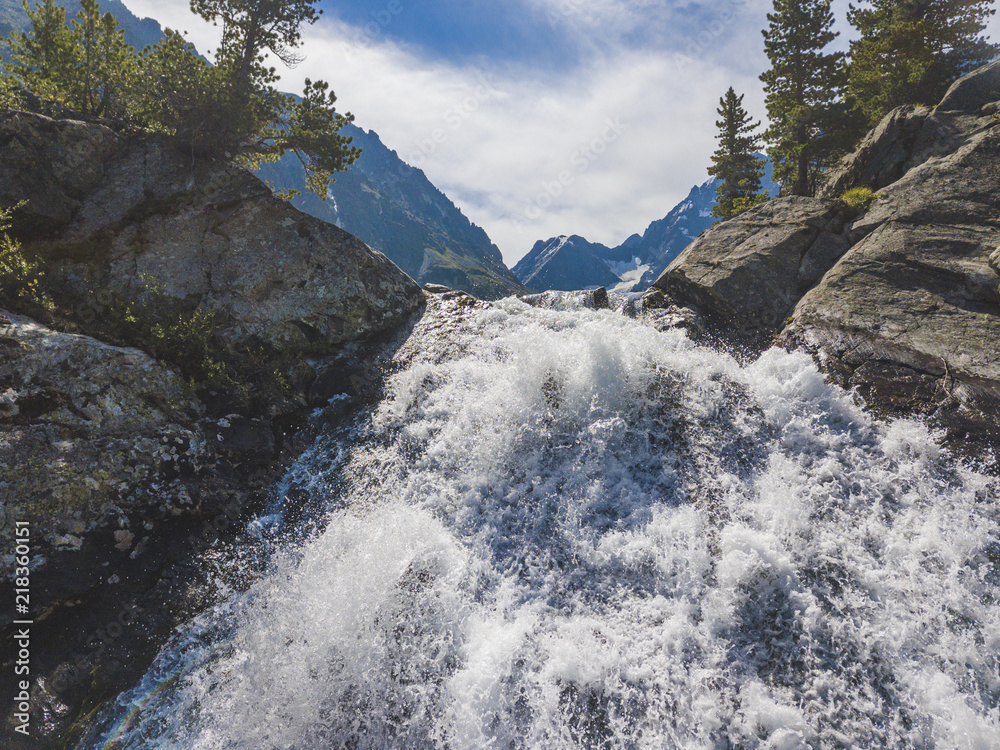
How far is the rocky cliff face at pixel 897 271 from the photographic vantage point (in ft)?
33.4

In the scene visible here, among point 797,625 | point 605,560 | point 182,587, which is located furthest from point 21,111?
point 797,625

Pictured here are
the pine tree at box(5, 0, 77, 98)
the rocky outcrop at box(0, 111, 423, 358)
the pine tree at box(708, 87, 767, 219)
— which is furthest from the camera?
the pine tree at box(708, 87, 767, 219)

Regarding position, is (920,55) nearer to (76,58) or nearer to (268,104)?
(268,104)

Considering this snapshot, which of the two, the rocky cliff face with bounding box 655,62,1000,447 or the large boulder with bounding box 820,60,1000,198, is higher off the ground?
the large boulder with bounding box 820,60,1000,198

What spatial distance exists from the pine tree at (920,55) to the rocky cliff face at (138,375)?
26793 mm

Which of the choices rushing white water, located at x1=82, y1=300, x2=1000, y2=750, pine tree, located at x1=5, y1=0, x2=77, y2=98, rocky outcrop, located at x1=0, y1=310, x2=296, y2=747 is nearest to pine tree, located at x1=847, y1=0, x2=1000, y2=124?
rushing white water, located at x1=82, y1=300, x2=1000, y2=750

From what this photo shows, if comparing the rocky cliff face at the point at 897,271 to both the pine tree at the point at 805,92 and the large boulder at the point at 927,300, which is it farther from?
the pine tree at the point at 805,92

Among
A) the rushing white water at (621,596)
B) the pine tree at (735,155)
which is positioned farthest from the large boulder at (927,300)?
the pine tree at (735,155)

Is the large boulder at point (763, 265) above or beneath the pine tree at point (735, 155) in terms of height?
beneath

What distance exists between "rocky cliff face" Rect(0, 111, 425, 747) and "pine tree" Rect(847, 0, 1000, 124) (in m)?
26.8

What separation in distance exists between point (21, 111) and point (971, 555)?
2645cm

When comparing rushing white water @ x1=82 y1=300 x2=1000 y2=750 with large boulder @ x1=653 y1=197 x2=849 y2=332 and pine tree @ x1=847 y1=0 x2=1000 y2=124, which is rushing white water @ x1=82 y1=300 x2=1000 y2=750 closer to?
large boulder @ x1=653 y1=197 x2=849 y2=332

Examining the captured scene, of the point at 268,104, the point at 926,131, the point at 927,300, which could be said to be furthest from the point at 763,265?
the point at 268,104

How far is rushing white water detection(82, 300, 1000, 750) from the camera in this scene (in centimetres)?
574
